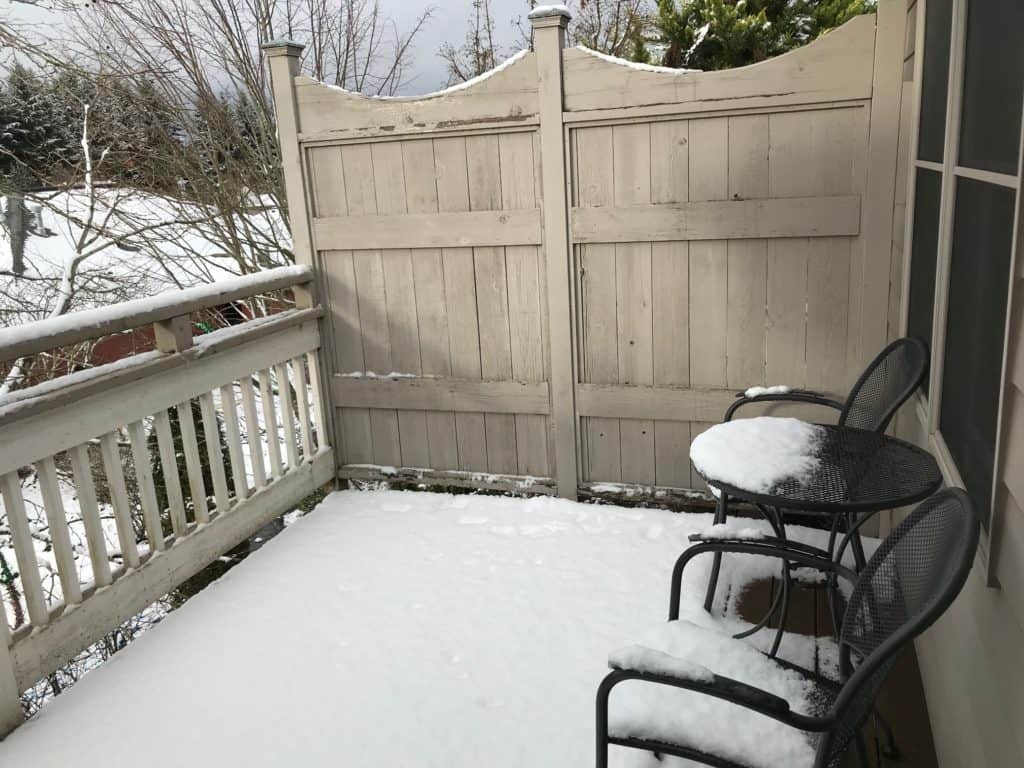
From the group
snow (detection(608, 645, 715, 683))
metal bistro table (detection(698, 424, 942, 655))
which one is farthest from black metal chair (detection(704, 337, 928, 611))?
snow (detection(608, 645, 715, 683))

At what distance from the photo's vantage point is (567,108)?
301 cm

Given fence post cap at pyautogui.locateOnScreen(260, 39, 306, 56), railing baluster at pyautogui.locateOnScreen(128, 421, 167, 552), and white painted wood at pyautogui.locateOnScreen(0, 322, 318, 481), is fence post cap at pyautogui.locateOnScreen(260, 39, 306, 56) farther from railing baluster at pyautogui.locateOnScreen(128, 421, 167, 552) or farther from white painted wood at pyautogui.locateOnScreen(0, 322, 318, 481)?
railing baluster at pyautogui.locateOnScreen(128, 421, 167, 552)

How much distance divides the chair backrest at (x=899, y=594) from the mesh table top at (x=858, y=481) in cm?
38

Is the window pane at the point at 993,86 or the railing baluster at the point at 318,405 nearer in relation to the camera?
the window pane at the point at 993,86

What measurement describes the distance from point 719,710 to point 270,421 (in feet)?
7.86

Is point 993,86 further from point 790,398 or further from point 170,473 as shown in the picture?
point 170,473

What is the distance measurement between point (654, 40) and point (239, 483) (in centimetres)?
656

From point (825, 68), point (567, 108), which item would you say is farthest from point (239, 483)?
point (825, 68)

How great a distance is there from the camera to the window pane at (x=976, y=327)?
4.52 ft

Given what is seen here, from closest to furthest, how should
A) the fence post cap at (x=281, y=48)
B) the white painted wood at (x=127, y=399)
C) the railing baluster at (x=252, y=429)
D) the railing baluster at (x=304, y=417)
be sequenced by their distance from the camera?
1. the white painted wood at (x=127, y=399)
2. the railing baluster at (x=252, y=429)
3. the fence post cap at (x=281, y=48)
4. the railing baluster at (x=304, y=417)

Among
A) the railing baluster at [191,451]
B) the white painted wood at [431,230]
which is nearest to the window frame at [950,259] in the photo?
the white painted wood at [431,230]

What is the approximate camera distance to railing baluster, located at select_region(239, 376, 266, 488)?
3.09m

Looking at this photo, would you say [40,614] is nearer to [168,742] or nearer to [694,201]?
[168,742]

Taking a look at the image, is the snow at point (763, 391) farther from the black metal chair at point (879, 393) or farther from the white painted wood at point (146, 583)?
the white painted wood at point (146, 583)
